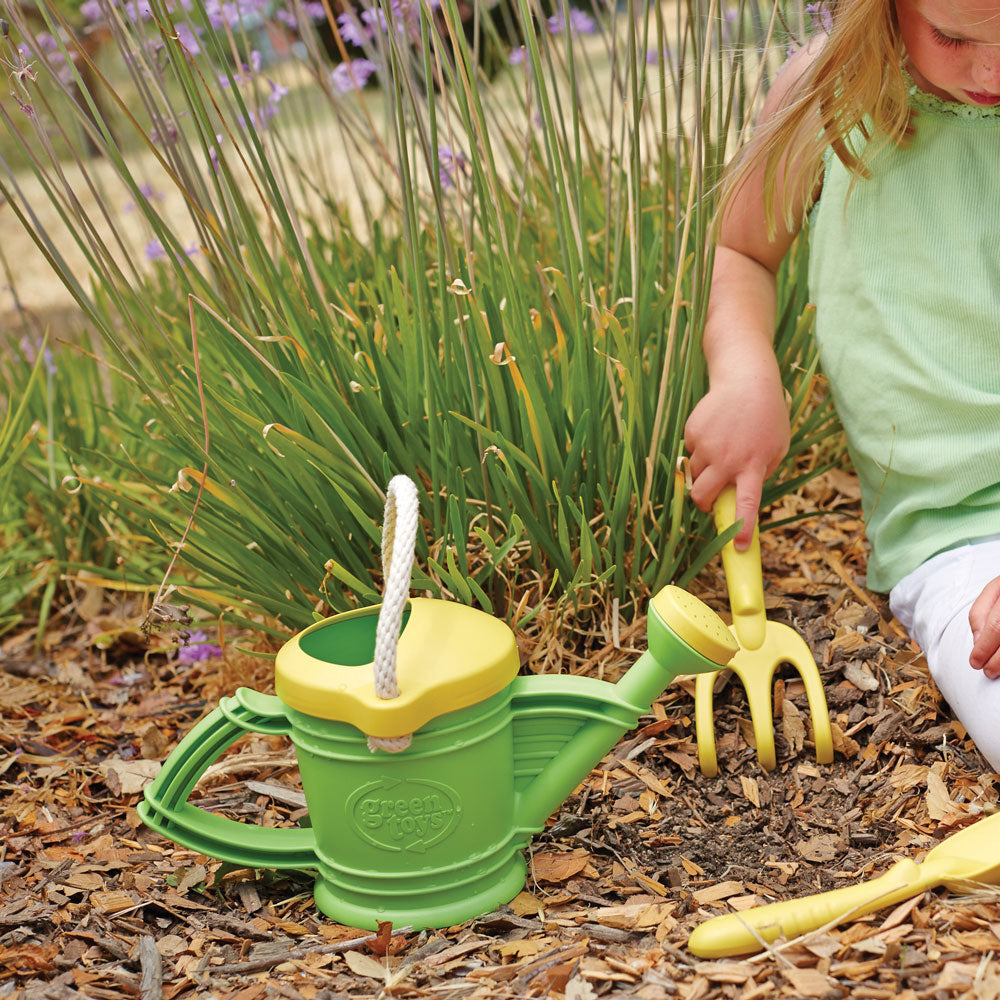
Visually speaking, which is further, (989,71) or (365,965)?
(989,71)

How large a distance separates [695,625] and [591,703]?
0.47 ft

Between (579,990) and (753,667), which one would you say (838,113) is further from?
(579,990)

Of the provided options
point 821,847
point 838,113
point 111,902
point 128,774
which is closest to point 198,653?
point 128,774

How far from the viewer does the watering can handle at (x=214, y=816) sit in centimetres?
102

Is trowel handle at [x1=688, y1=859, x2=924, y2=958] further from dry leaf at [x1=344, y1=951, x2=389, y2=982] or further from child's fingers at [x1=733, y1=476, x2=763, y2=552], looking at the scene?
child's fingers at [x1=733, y1=476, x2=763, y2=552]

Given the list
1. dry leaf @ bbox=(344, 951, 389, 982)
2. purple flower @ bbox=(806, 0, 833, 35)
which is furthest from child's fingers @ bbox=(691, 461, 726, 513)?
dry leaf @ bbox=(344, 951, 389, 982)

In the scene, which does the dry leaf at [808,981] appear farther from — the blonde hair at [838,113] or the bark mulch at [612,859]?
the blonde hair at [838,113]

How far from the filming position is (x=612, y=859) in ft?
3.67

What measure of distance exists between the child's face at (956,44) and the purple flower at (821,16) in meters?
0.10

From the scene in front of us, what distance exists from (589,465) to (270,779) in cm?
56

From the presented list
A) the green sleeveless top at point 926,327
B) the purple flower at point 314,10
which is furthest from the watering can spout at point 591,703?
the purple flower at point 314,10

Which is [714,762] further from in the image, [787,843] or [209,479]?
[209,479]

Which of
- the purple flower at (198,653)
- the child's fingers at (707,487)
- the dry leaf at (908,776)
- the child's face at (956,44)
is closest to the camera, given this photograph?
the child's face at (956,44)

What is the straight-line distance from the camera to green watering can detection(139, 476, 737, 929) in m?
0.93
